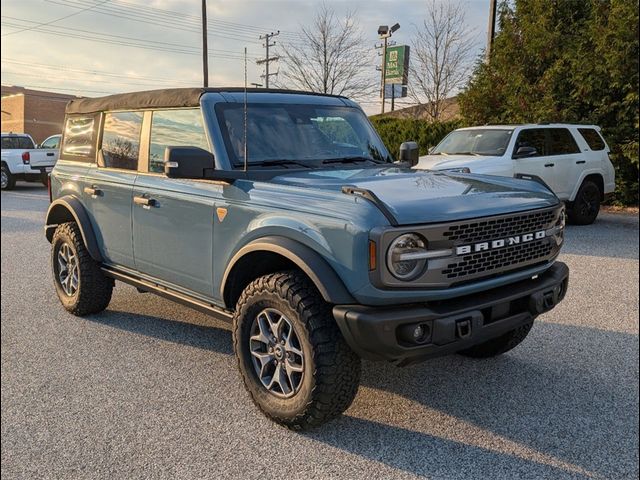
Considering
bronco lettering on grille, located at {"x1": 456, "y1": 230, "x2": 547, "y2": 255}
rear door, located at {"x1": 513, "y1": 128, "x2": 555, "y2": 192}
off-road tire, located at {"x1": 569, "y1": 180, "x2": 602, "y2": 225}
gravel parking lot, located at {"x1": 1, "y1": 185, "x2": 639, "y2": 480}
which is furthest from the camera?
off-road tire, located at {"x1": 569, "y1": 180, "x2": 602, "y2": 225}

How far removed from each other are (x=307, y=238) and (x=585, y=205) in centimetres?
866

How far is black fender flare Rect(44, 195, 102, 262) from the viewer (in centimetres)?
450

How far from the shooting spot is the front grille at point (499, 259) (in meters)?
2.74

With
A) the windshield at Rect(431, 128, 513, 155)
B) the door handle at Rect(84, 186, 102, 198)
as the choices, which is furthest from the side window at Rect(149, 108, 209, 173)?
the windshield at Rect(431, 128, 513, 155)

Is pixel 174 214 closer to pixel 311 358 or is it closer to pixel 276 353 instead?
pixel 276 353

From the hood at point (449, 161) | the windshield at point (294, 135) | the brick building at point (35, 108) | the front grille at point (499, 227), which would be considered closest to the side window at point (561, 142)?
the hood at point (449, 161)

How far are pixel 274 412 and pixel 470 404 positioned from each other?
1153 mm

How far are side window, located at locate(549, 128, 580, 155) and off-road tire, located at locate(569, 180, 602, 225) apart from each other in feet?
2.23

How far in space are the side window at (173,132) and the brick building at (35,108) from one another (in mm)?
930

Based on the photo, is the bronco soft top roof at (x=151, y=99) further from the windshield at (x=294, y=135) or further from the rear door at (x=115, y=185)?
the windshield at (x=294, y=135)

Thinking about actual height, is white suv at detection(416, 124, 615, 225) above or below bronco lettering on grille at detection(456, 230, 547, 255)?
above

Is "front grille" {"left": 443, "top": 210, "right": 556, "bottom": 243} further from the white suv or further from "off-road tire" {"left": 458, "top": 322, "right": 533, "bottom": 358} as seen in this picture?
the white suv

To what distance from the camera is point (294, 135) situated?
3771mm

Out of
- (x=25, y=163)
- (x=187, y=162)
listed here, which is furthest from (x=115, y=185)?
(x=25, y=163)
